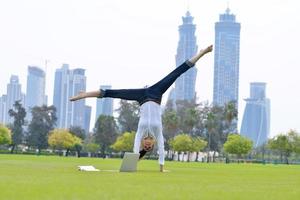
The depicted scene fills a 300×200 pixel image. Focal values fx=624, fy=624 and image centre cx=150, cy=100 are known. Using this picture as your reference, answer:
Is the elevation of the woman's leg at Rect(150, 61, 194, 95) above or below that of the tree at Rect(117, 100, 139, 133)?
below

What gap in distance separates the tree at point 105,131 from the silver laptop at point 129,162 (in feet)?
370

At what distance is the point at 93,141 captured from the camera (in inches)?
5576

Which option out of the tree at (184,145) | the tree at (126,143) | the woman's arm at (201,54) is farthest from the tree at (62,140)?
the woman's arm at (201,54)

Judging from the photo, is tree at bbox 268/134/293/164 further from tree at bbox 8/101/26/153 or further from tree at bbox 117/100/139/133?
tree at bbox 8/101/26/153

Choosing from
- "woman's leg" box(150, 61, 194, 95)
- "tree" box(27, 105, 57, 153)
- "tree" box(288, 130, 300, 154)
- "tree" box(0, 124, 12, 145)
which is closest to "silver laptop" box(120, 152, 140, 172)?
"woman's leg" box(150, 61, 194, 95)

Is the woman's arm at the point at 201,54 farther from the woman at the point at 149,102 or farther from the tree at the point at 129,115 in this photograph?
the tree at the point at 129,115

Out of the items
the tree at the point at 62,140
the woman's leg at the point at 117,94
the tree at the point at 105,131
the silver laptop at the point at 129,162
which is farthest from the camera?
the tree at the point at 105,131

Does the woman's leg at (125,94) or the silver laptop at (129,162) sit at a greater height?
the woman's leg at (125,94)

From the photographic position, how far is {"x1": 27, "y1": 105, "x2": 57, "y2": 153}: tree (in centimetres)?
13388

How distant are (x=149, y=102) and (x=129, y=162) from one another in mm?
2371

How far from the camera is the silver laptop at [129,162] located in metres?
20.2

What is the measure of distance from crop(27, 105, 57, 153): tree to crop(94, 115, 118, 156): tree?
11.6 m

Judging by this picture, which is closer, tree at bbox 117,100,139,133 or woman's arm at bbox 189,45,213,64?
woman's arm at bbox 189,45,213,64

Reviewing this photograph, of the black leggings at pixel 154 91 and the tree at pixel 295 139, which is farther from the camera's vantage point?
the tree at pixel 295 139
